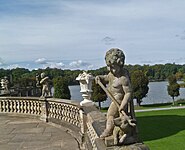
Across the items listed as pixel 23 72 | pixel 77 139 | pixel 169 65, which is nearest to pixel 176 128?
pixel 77 139

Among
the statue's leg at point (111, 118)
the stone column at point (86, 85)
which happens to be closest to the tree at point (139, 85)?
the stone column at point (86, 85)

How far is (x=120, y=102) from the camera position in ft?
14.1

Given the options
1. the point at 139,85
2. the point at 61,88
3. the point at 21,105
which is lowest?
the point at 139,85

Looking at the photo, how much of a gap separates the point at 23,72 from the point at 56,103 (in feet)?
193

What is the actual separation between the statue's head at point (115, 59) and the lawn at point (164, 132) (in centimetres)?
1433

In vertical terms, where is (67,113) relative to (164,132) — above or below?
above

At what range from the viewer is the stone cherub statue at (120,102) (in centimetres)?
414

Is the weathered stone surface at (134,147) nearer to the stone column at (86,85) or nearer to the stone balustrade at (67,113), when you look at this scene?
the stone balustrade at (67,113)

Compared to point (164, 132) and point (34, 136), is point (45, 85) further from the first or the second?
point (164, 132)

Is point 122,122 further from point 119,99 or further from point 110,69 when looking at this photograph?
point 110,69

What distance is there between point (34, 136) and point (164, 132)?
1484 centimetres

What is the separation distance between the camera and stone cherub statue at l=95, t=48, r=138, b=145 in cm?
414

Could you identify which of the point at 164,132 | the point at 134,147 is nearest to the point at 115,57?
the point at 134,147

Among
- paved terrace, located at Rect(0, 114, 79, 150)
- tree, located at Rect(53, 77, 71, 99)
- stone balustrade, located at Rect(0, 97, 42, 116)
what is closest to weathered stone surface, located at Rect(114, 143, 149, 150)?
paved terrace, located at Rect(0, 114, 79, 150)
